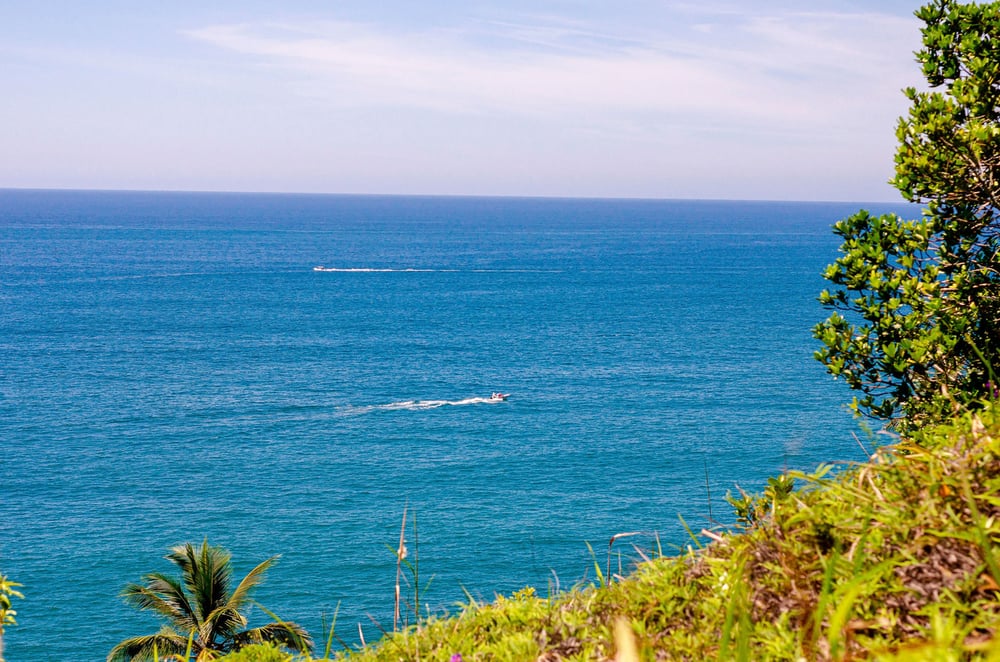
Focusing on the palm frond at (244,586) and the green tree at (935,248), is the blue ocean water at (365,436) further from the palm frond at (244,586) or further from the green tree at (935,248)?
the palm frond at (244,586)

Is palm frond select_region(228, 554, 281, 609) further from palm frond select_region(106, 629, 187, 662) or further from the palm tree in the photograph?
palm frond select_region(106, 629, 187, 662)

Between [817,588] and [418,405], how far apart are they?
85846mm

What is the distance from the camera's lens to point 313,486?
6944 centimetres

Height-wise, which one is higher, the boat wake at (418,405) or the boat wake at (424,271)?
the boat wake at (424,271)

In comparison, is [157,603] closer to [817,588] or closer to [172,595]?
[172,595]

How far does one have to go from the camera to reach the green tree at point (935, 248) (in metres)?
11.6

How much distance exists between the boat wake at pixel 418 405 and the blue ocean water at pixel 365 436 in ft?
1.45

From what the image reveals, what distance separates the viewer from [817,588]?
3.45 m

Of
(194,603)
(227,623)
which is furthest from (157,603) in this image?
(227,623)

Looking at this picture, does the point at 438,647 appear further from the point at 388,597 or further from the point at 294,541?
the point at 294,541

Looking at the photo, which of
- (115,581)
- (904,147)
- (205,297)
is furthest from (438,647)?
(205,297)

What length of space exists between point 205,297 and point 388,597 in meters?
110

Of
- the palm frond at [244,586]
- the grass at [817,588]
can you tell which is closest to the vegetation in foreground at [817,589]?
the grass at [817,588]

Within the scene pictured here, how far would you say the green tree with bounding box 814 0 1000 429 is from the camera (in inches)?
456
